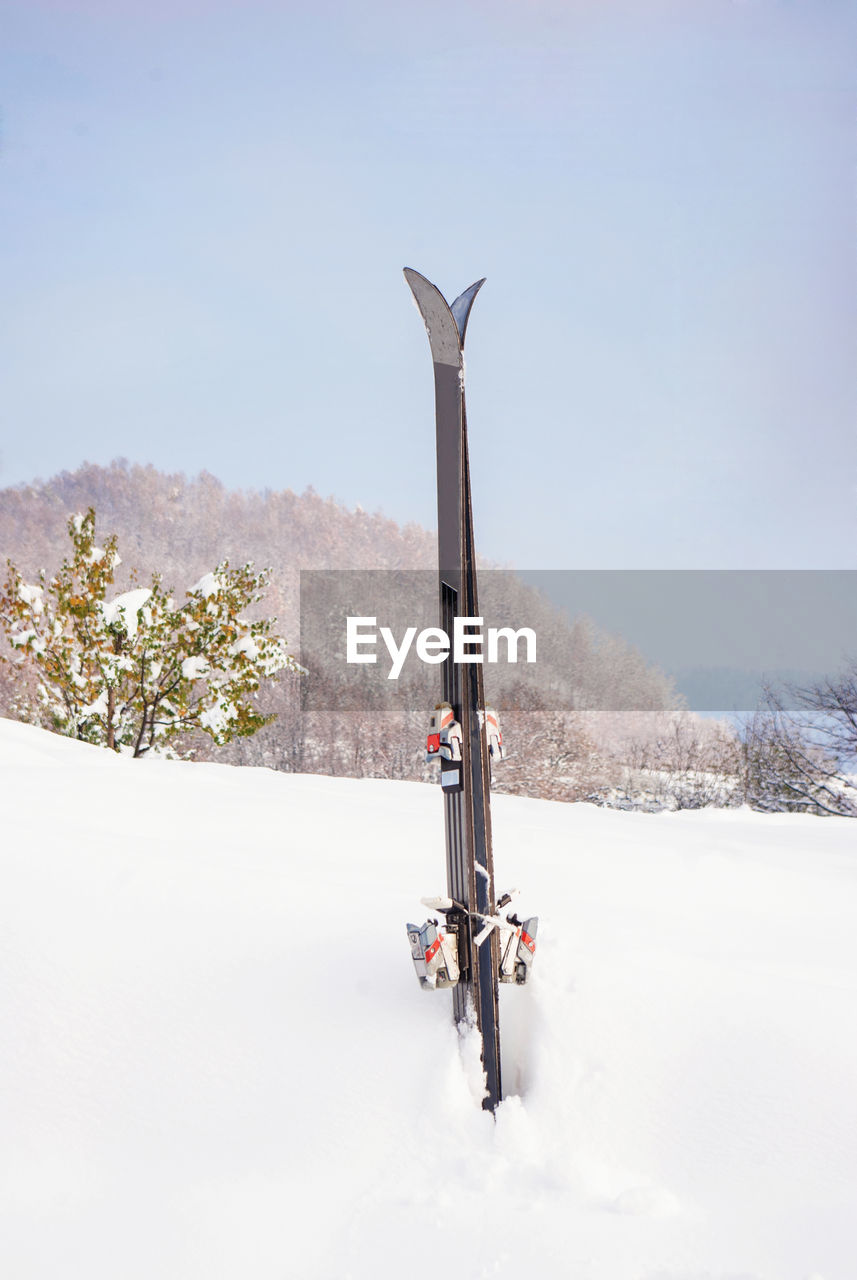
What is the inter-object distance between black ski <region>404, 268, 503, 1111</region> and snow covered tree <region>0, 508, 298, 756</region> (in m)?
6.71

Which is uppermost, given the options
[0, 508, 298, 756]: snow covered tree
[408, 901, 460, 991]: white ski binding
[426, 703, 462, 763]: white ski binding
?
[0, 508, 298, 756]: snow covered tree

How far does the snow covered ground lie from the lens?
5.30 feet

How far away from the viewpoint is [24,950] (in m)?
2.18

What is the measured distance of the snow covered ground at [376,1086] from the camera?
1.62 metres

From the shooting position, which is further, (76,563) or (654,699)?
(654,699)

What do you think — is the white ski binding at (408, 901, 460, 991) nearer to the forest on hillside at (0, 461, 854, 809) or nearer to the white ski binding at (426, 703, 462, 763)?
the white ski binding at (426, 703, 462, 763)

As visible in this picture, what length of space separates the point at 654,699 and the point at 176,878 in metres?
Answer: 17.8

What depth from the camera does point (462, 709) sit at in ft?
7.23

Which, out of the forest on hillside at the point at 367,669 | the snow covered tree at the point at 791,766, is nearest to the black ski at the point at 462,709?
the forest on hillside at the point at 367,669

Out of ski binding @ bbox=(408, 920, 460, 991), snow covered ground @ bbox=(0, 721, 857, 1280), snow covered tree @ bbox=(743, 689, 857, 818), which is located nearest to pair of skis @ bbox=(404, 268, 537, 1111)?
ski binding @ bbox=(408, 920, 460, 991)

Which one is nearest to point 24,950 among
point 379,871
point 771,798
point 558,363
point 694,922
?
point 379,871

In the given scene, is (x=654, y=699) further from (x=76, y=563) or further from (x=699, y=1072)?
(x=699, y=1072)

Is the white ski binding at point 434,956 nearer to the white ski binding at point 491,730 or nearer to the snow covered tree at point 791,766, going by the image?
the white ski binding at point 491,730

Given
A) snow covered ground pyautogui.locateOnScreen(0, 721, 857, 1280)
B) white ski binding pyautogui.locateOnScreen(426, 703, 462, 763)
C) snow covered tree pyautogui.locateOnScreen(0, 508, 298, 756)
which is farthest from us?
snow covered tree pyautogui.locateOnScreen(0, 508, 298, 756)
